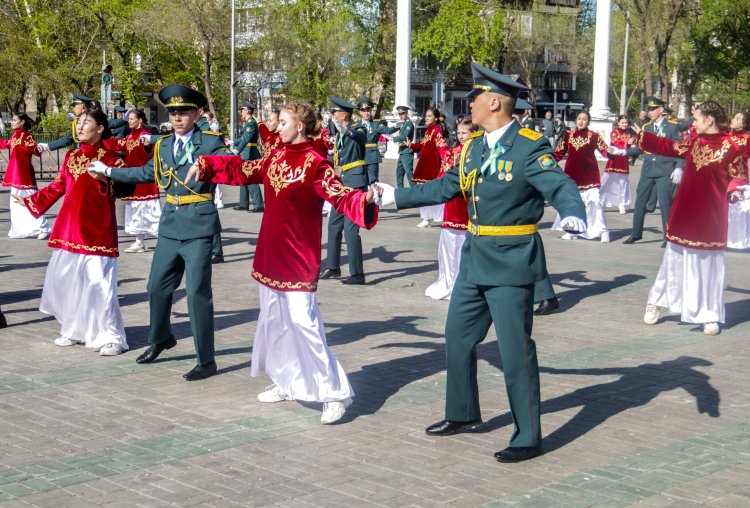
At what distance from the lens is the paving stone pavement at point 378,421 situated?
557 centimetres

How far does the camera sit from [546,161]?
5977 millimetres

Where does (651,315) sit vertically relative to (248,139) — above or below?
below

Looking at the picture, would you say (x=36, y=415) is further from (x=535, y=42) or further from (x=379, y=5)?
(x=535, y=42)

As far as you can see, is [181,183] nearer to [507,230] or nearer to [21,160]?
[507,230]

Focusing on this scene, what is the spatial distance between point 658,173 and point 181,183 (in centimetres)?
999

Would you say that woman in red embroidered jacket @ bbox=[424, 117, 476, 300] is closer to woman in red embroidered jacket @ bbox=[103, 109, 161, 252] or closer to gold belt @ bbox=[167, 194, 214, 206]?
gold belt @ bbox=[167, 194, 214, 206]

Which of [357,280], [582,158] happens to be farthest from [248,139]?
[357,280]

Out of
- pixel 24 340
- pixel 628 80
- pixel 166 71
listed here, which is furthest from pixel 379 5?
pixel 24 340

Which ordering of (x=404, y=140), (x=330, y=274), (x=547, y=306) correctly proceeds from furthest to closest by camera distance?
1. (x=404, y=140)
2. (x=330, y=274)
3. (x=547, y=306)

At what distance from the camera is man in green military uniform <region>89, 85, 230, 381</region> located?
7770 mm

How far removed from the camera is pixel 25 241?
15.9 m

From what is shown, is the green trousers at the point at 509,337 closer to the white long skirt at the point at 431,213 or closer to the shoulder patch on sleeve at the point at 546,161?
the shoulder patch on sleeve at the point at 546,161

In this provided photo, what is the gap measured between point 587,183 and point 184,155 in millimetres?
9745

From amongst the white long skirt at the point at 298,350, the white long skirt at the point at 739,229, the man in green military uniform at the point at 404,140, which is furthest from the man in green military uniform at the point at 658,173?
the white long skirt at the point at 298,350
